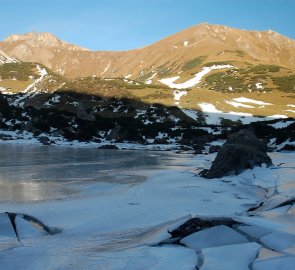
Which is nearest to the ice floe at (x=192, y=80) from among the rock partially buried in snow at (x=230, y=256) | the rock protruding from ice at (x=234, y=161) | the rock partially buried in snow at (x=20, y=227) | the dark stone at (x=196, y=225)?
the rock protruding from ice at (x=234, y=161)

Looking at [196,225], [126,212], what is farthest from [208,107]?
[196,225]

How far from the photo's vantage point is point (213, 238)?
487cm

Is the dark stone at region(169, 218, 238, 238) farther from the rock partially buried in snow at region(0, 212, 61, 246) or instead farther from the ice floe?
the ice floe

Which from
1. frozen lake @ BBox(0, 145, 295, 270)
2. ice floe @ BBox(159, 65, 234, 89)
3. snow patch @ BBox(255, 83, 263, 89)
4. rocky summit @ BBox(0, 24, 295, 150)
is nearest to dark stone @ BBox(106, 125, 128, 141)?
rocky summit @ BBox(0, 24, 295, 150)

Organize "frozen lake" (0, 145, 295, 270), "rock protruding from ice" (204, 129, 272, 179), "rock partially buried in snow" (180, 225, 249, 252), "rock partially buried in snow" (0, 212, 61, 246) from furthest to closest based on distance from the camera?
"rock protruding from ice" (204, 129, 272, 179) < "rock partially buried in snow" (0, 212, 61, 246) < "rock partially buried in snow" (180, 225, 249, 252) < "frozen lake" (0, 145, 295, 270)

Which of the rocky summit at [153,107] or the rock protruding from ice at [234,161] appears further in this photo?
the rocky summit at [153,107]

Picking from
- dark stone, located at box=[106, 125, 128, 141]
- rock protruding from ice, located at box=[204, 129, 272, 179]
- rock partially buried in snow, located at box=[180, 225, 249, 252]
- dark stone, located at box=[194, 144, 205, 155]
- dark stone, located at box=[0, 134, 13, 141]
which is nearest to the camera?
rock partially buried in snow, located at box=[180, 225, 249, 252]

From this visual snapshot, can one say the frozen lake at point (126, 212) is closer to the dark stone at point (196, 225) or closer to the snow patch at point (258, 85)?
the dark stone at point (196, 225)

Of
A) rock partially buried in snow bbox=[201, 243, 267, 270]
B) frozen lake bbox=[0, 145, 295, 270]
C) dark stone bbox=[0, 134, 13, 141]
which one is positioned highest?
dark stone bbox=[0, 134, 13, 141]

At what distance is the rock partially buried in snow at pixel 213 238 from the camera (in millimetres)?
4730

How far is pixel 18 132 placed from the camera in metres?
40.2

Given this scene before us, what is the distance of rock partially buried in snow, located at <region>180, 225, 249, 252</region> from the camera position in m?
4.73

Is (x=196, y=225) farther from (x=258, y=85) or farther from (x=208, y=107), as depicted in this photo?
(x=258, y=85)

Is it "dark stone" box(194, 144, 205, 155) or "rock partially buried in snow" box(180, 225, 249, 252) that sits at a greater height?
"dark stone" box(194, 144, 205, 155)
